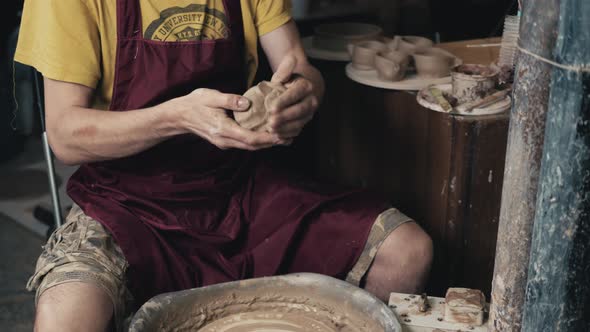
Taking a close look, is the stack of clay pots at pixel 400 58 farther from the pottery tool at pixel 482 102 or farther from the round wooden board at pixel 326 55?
the pottery tool at pixel 482 102

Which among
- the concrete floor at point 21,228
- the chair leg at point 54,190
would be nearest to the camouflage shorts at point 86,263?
the chair leg at point 54,190

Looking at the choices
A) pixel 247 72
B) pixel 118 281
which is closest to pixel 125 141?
pixel 118 281

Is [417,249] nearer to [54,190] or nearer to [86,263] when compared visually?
[86,263]

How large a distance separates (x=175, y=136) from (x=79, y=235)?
1.25ft

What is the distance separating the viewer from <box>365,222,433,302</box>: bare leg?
201 cm

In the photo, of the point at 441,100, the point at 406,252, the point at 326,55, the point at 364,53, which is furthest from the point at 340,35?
the point at 406,252

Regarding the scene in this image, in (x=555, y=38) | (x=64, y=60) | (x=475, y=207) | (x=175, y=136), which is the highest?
(x=555, y=38)

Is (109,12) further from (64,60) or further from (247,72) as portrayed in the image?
(247,72)

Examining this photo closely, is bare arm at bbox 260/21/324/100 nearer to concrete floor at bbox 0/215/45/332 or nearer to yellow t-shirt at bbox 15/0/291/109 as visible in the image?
yellow t-shirt at bbox 15/0/291/109

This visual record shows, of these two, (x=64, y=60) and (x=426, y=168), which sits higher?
(x=64, y=60)

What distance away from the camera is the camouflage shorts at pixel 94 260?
179 centimetres

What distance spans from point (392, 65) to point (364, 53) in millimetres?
159

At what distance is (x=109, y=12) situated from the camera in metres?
2.04

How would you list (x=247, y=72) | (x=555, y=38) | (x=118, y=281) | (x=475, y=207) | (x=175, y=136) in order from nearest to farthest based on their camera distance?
(x=555, y=38) < (x=118, y=281) < (x=175, y=136) < (x=247, y=72) < (x=475, y=207)
